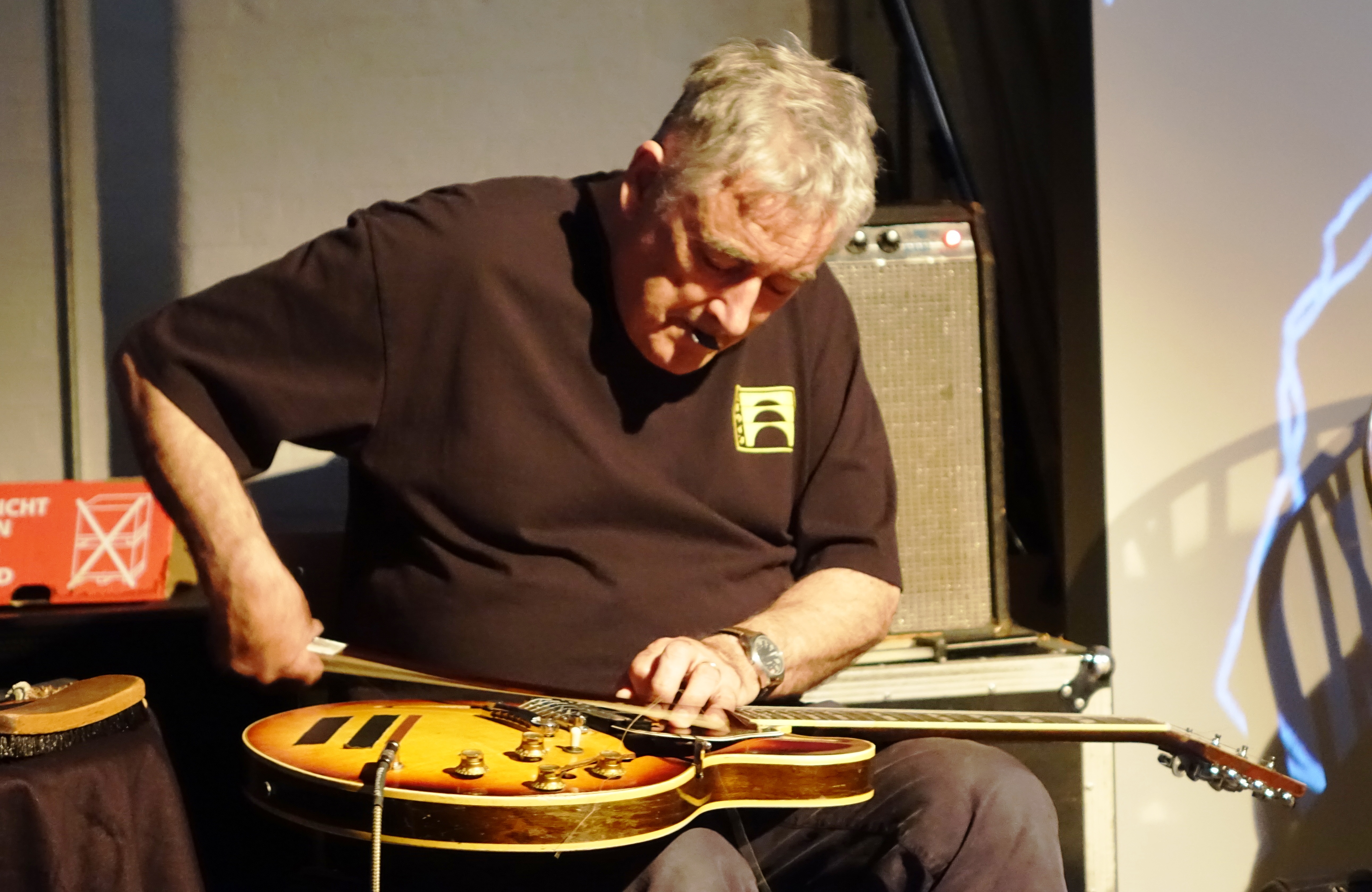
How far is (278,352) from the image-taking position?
1349 millimetres

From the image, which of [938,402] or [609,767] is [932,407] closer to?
[938,402]

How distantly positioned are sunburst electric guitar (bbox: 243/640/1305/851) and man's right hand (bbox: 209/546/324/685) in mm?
33

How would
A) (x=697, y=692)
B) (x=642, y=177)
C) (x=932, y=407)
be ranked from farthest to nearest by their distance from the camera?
(x=932, y=407)
(x=642, y=177)
(x=697, y=692)

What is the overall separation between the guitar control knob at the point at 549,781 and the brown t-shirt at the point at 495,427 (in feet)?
1.23

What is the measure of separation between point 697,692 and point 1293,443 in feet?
4.84

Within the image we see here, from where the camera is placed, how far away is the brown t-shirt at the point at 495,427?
4.44ft

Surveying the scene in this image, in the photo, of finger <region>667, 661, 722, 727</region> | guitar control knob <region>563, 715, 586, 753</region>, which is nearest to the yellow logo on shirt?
finger <region>667, 661, 722, 727</region>

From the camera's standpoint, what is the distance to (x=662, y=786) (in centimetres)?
98

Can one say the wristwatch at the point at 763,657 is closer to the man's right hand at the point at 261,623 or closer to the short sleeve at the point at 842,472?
the short sleeve at the point at 842,472

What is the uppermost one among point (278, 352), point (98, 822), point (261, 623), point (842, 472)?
point (278, 352)

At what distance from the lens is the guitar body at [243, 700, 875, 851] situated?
933 mm

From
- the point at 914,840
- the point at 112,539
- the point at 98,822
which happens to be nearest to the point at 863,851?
the point at 914,840

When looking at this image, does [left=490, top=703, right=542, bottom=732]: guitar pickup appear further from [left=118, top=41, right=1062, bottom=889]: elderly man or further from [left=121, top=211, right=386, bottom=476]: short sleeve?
[left=121, top=211, right=386, bottom=476]: short sleeve

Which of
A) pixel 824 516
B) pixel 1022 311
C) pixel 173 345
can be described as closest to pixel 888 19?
pixel 1022 311
